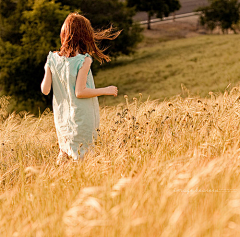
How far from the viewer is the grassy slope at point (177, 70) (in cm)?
1349

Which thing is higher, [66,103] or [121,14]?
[121,14]

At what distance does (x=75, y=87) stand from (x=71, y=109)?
22 cm

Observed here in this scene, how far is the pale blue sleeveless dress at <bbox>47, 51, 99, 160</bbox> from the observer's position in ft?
10.4

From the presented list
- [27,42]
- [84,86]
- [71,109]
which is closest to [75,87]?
[84,86]

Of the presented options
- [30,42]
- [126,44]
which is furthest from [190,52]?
[30,42]

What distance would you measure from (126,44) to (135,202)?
17.0 m

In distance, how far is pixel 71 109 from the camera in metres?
3.26

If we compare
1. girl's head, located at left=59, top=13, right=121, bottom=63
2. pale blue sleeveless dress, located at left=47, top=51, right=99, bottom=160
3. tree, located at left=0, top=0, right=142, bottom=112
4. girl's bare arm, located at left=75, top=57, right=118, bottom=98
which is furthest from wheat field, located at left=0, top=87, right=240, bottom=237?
tree, located at left=0, top=0, right=142, bottom=112

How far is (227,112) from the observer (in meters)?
3.93

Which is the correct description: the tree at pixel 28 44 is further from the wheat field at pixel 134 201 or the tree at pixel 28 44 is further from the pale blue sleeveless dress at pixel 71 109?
the wheat field at pixel 134 201

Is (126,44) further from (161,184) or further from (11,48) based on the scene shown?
(161,184)

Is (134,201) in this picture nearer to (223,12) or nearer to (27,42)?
(27,42)

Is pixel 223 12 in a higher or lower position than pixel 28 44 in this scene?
higher

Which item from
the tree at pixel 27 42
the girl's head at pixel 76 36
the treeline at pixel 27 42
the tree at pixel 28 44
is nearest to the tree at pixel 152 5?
the treeline at pixel 27 42
